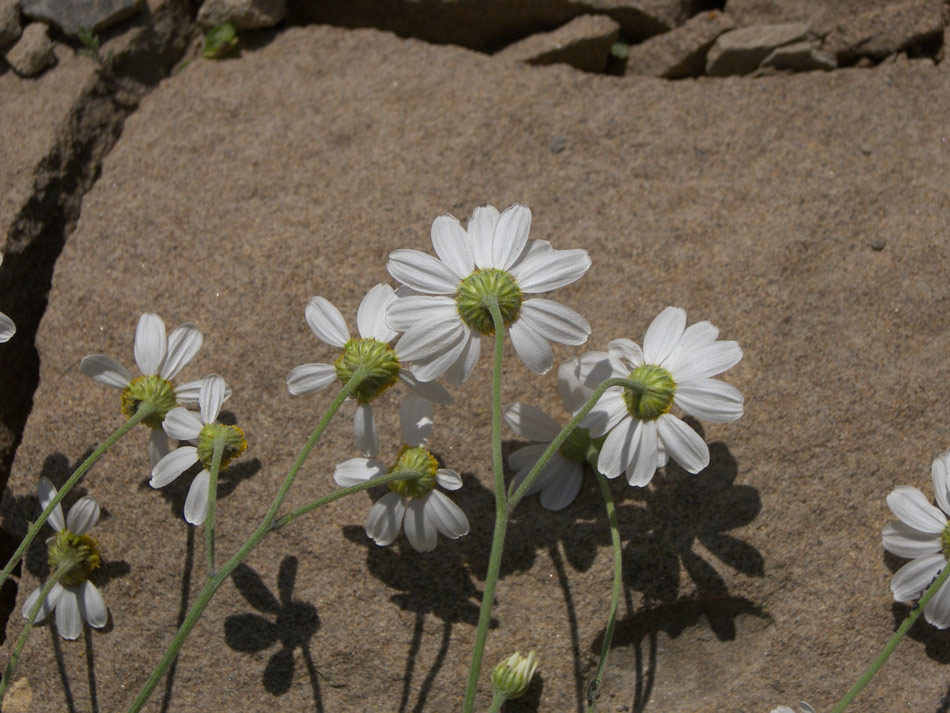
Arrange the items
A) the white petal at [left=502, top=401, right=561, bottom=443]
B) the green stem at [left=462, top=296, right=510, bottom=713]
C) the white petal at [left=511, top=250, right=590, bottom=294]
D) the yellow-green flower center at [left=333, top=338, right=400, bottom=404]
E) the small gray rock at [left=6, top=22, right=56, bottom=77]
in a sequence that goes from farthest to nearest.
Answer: the small gray rock at [left=6, top=22, right=56, bottom=77], the white petal at [left=502, top=401, right=561, bottom=443], the yellow-green flower center at [left=333, top=338, right=400, bottom=404], the white petal at [left=511, top=250, right=590, bottom=294], the green stem at [left=462, top=296, right=510, bottom=713]

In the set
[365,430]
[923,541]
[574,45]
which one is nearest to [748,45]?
[574,45]

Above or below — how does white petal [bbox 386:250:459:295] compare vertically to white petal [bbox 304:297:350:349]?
above

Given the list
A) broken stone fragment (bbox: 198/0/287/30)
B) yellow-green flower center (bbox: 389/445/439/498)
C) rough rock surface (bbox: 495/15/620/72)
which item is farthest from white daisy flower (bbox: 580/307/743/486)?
broken stone fragment (bbox: 198/0/287/30)

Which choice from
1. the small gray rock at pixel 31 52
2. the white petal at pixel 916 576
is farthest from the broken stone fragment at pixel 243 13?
the white petal at pixel 916 576

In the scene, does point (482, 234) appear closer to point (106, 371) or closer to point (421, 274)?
point (421, 274)

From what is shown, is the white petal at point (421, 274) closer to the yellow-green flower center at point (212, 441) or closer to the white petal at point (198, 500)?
the yellow-green flower center at point (212, 441)

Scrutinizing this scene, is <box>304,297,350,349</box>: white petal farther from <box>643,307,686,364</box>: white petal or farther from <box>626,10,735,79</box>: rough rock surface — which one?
<box>626,10,735,79</box>: rough rock surface
